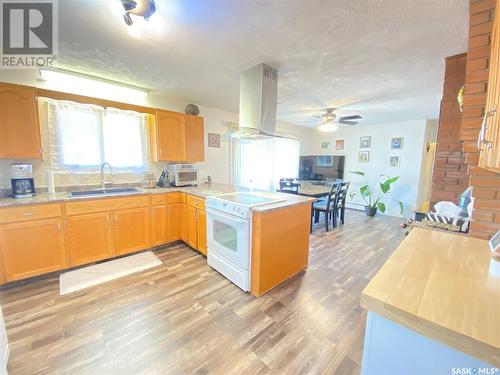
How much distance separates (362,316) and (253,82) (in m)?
2.57

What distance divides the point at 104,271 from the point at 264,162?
3770mm

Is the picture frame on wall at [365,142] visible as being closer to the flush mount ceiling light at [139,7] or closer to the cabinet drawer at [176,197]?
the cabinet drawer at [176,197]

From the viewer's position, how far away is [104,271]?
2.43 metres

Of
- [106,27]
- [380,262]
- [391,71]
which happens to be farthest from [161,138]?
[380,262]

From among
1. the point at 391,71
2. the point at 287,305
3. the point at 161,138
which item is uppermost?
the point at 391,71

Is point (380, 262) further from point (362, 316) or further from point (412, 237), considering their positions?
point (412, 237)

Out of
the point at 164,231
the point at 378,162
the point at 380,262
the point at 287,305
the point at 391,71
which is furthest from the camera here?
the point at 378,162

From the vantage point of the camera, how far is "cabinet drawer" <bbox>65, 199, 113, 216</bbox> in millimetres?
2336

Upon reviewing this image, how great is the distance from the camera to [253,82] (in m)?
2.30

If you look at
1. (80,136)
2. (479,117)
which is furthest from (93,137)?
(479,117)

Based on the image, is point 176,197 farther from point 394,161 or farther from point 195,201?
point 394,161

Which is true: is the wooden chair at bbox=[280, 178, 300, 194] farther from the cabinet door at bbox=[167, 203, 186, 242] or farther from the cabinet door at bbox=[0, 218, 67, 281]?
the cabinet door at bbox=[0, 218, 67, 281]

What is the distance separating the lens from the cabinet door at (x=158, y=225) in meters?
2.94

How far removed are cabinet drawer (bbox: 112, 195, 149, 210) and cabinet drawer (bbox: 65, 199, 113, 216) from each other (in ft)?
0.21
